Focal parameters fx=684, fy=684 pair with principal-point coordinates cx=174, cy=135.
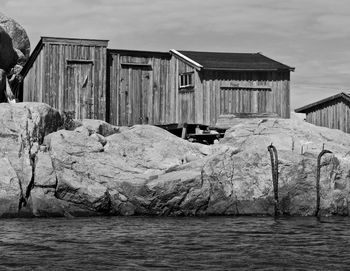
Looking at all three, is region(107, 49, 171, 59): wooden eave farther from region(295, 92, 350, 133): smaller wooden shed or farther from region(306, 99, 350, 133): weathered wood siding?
region(306, 99, 350, 133): weathered wood siding

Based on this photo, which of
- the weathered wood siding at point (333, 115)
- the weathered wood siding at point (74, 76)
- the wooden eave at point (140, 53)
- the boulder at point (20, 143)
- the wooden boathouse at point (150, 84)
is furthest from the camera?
the weathered wood siding at point (333, 115)

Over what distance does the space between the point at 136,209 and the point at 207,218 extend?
116 inches

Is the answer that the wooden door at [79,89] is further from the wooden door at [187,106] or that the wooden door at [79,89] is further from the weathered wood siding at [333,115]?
the weathered wood siding at [333,115]

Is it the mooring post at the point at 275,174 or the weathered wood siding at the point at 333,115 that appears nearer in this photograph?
the mooring post at the point at 275,174

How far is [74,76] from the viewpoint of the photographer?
119 ft

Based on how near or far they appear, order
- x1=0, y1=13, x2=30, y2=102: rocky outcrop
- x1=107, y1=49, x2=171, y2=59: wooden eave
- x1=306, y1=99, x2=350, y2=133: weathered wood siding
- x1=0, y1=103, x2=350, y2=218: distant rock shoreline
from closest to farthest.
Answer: x1=0, y1=103, x2=350, y2=218: distant rock shoreline
x1=0, y1=13, x2=30, y2=102: rocky outcrop
x1=107, y1=49, x2=171, y2=59: wooden eave
x1=306, y1=99, x2=350, y2=133: weathered wood siding

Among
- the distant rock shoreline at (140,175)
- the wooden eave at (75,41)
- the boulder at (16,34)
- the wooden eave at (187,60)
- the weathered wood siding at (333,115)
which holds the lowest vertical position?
the distant rock shoreline at (140,175)

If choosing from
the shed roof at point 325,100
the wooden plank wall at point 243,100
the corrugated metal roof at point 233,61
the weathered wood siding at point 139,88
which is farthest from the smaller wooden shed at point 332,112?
the weathered wood siding at point 139,88

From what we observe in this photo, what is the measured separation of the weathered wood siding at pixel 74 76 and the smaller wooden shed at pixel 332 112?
1260 centimetres

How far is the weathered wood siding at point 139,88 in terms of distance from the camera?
37531mm

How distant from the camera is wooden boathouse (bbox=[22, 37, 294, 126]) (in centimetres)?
3625

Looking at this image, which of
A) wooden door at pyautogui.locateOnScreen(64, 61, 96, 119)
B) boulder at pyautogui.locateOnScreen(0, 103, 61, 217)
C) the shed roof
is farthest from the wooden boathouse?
boulder at pyautogui.locateOnScreen(0, 103, 61, 217)

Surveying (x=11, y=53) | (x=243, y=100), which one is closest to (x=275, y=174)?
(x=243, y=100)

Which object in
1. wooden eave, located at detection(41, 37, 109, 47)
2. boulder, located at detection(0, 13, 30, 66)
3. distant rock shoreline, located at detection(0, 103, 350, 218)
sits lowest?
distant rock shoreline, located at detection(0, 103, 350, 218)
